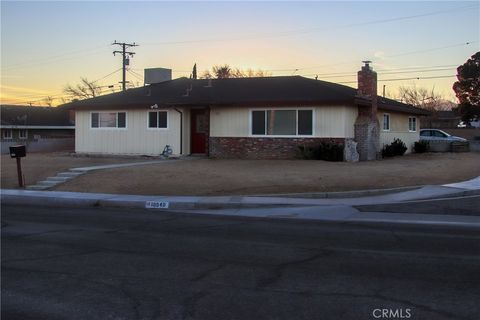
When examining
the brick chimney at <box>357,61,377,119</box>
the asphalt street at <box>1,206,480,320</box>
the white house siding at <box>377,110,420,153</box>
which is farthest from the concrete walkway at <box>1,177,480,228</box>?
the white house siding at <box>377,110,420,153</box>

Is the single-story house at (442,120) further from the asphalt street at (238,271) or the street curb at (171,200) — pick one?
the asphalt street at (238,271)

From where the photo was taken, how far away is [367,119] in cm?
2588

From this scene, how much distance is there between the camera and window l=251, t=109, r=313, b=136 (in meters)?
25.3

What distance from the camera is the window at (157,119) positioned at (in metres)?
28.2

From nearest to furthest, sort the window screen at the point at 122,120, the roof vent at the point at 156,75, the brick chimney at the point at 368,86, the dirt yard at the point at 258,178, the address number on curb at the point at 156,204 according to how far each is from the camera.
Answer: the address number on curb at the point at 156,204
the dirt yard at the point at 258,178
the brick chimney at the point at 368,86
the window screen at the point at 122,120
the roof vent at the point at 156,75

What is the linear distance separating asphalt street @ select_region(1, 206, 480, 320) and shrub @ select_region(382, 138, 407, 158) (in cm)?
1838

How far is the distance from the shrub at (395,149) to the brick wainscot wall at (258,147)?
17.0 ft

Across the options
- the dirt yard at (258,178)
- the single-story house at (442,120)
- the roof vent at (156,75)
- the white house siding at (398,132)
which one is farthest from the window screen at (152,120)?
the single-story house at (442,120)

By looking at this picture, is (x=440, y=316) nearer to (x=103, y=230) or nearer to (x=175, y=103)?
(x=103, y=230)

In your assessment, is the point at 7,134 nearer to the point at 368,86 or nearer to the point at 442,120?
the point at 368,86

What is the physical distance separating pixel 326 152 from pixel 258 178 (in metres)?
7.04

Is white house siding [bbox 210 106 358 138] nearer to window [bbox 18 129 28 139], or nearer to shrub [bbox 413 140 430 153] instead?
shrub [bbox 413 140 430 153]

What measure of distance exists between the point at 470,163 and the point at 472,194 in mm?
9604

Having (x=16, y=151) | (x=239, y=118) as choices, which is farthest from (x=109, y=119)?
(x=16, y=151)
